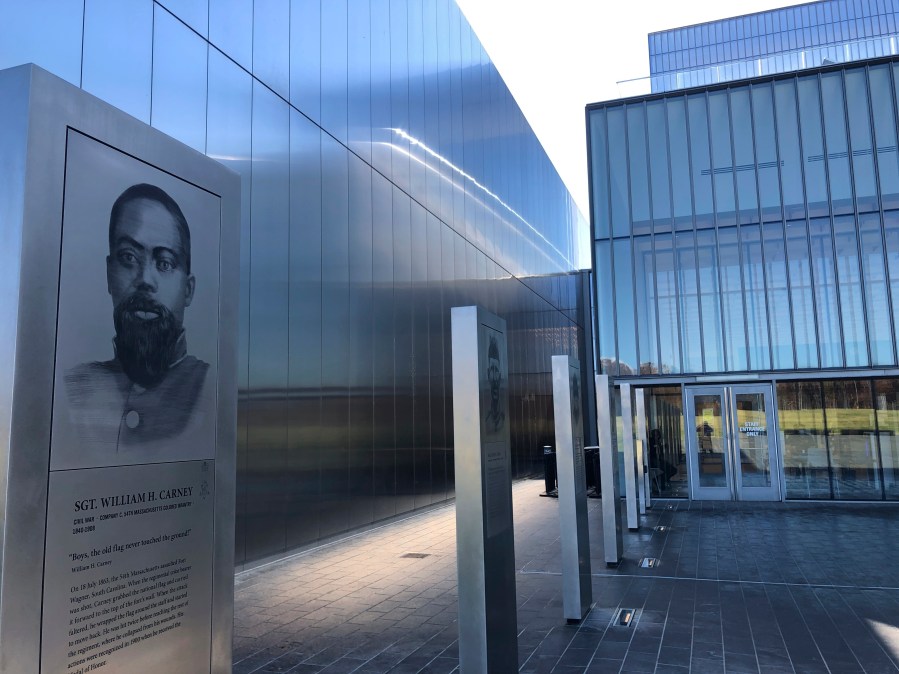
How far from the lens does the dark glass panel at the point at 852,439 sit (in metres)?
16.7

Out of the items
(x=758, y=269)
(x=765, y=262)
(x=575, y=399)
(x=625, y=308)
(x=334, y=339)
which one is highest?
(x=765, y=262)

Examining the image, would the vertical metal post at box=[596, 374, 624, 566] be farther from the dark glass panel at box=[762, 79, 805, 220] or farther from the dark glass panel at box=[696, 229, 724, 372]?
the dark glass panel at box=[762, 79, 805, 220]

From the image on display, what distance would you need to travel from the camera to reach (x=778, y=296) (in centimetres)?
1752

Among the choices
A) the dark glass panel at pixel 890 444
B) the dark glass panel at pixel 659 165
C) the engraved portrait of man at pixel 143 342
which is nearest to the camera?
the engraved portrait of man at pixel 143 342

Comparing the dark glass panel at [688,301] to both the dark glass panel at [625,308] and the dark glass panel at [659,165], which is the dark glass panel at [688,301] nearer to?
the dark glass panel at [659,165]

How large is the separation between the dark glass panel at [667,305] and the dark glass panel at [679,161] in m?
0.58

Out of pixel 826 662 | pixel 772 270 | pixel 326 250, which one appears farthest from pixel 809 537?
pixel 326 250

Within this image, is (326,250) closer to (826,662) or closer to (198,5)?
(198,5)

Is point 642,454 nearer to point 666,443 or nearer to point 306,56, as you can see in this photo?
point 666,443

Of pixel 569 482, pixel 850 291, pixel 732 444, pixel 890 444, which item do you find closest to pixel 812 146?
pixel 850 291

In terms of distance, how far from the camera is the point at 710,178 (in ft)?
60.5

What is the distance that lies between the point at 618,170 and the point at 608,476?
39.0ft

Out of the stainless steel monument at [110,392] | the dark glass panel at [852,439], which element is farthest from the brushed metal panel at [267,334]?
the dark glass panel at [852,439]

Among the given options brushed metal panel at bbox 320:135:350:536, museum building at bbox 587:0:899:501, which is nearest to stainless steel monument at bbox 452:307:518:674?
brushed metal panel at bbox 320:135:350:536
